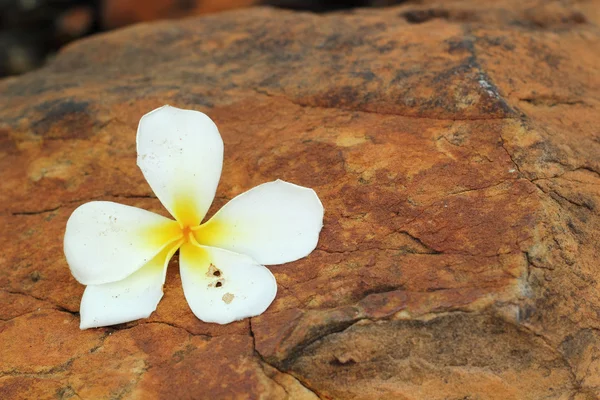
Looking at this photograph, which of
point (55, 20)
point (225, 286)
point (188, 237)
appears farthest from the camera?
point (55, 20)

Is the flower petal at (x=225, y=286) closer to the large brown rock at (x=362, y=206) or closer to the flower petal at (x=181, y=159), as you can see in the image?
the large brown rock at (x=362, y=206)

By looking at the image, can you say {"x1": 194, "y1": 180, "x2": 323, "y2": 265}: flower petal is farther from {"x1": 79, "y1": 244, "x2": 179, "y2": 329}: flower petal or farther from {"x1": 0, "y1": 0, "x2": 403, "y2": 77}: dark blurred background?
{"x1": 0, "y1": 0, "x2": 403, "y2": 77}: dark blurred background

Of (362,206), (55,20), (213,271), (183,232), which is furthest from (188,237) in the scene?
(55,20)

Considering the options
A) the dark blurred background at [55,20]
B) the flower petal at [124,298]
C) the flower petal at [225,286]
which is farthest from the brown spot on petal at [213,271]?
the dark blurred background at [55,20]

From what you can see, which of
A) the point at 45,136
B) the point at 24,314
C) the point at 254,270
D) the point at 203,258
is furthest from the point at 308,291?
the point at 45,136

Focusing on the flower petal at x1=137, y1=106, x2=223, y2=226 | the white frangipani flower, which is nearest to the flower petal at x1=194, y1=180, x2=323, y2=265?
the white frangipani flower

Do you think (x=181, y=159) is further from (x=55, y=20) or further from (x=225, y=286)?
(x=55, y=20)

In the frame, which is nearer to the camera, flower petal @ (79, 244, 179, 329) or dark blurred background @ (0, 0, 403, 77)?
flower petal @ (79, 244, 179, 329)
